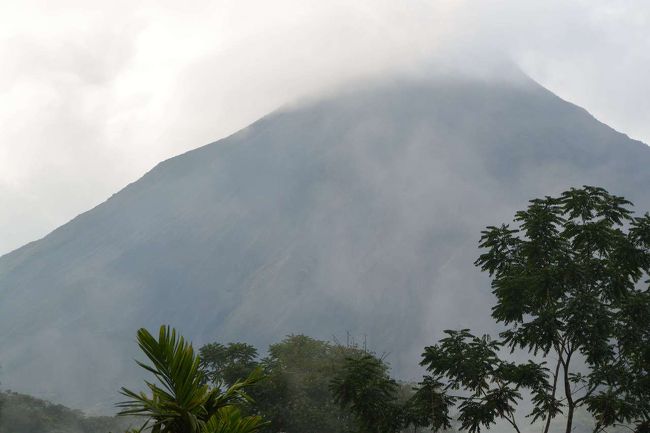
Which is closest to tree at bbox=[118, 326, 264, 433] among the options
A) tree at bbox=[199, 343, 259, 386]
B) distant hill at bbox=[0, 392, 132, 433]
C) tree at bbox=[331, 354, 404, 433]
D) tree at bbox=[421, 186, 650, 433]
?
tree at bbox=[421, 186, 650, 433]

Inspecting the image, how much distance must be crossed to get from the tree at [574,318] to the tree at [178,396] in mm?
10521

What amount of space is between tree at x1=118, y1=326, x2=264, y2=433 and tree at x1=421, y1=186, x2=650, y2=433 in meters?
10.5

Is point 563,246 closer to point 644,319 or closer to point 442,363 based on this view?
point 644,319

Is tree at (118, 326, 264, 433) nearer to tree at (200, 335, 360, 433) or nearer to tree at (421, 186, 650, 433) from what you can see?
tree at (421, 186, 650, 433)

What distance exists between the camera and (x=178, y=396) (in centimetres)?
572

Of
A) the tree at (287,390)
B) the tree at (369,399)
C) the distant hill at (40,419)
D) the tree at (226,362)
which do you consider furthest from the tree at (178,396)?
the distant hill at (40,419)

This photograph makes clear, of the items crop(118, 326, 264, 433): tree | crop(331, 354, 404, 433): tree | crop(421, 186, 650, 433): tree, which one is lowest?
crop(118, 326, 264, 433): tree

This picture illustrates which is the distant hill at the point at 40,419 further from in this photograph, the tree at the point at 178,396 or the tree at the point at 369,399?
the tree at the point at 178,396

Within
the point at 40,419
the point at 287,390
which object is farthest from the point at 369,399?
the point at 40,419

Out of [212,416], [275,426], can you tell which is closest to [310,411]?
[275,426]

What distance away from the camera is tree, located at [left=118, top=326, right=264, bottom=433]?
554cm

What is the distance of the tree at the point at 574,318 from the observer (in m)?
15.5

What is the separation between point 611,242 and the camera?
16.4 m

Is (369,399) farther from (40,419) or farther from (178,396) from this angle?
(40,419)
